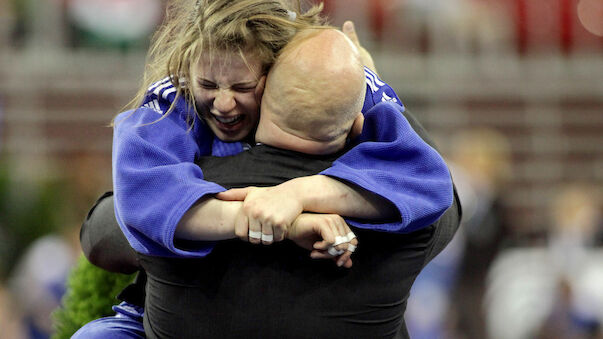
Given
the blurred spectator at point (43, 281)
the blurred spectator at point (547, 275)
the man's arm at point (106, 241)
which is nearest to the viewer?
the man's arm at point (106, 241)

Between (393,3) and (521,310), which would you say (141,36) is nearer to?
A: (393,3)

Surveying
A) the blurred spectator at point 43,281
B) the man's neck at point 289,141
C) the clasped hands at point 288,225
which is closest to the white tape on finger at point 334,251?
the clasped hands at point 288,225

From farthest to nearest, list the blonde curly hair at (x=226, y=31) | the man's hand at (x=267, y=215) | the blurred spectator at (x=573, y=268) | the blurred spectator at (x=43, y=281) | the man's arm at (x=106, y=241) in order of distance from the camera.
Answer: the blurred spectator at (x=573, y=268), the blurred spectator at (x=43, y=281), the man's arm at (x=106, y=241), the blonde curly hair at (x=226, y=31), the man's hand at (x=267, y=215)

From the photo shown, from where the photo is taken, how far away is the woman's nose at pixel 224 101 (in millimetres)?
1193

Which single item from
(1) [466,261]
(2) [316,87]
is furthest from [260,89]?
(1) [466,261]

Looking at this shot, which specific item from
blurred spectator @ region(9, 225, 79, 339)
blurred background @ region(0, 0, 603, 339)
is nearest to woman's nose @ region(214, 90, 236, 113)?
blurred spectator @ region(9, 225, 79, 339)

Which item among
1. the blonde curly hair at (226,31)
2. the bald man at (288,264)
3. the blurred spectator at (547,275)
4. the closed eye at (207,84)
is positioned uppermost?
the blonde curly hair at (226,31)

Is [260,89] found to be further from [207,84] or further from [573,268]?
[573,268]

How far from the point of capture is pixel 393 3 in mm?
5652

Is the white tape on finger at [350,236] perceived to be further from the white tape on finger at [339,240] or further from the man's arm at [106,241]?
the man's arm at [106,241]

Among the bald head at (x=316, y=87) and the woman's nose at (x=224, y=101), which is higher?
the bald head at (x=316, y=87)

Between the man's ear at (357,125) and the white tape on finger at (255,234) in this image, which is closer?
the white tape on finger at (255,234)

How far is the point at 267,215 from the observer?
1.06m

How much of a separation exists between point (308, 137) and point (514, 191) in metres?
4.92
